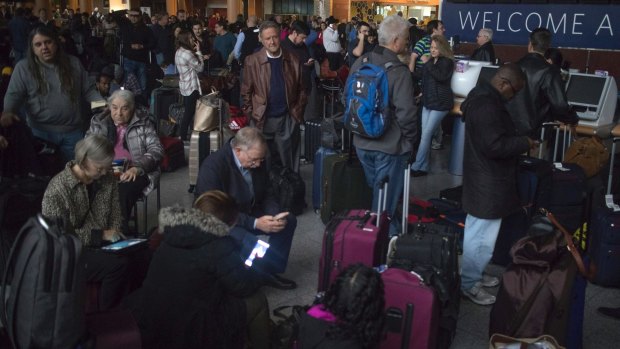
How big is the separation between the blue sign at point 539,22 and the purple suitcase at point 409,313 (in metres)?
6.69

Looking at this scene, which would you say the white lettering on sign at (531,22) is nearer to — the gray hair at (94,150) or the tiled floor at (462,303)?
the tiled floor at (462,303)

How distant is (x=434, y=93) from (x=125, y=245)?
4.09 meters

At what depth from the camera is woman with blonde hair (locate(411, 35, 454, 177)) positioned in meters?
6.71

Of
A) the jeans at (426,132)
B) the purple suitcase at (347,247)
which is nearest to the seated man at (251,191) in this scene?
the purple suitcase at (347,247)

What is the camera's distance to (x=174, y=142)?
713 centimetres

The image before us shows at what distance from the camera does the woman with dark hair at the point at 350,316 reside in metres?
2.64

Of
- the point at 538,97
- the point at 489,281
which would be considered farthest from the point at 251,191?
the point at 538,97

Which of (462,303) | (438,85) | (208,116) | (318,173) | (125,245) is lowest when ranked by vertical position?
(462,303)

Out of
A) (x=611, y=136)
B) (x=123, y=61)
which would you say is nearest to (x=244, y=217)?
(x=611, y=136)

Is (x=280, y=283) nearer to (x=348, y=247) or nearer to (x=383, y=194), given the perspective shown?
(x=348, y=247)

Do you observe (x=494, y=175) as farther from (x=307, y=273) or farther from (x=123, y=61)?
(x=123, y=61)

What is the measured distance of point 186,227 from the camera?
9.69 feet

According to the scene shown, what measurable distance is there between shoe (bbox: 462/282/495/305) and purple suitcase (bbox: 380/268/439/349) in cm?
99

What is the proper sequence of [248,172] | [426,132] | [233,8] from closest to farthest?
[248,172], [426,132], [233,8]
